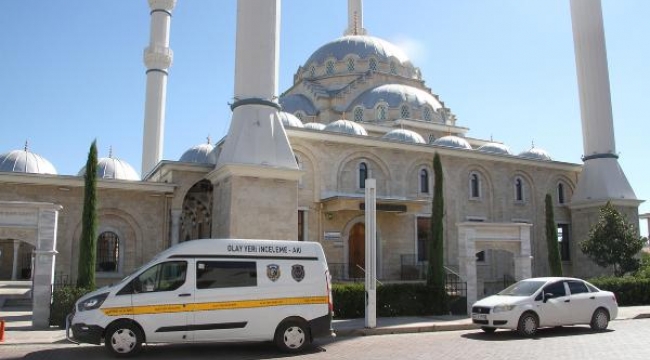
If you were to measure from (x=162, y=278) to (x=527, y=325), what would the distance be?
7722 mm

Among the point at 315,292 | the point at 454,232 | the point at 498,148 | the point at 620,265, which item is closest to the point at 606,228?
the point at 620,265

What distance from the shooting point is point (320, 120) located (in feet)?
117

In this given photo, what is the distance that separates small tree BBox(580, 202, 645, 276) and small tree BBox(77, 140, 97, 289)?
1928cm

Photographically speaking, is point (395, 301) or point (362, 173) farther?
point (362, 173)

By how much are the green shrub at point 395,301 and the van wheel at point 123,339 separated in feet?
22.7

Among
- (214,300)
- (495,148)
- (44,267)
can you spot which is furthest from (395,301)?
(495,148)

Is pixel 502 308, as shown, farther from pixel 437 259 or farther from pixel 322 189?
pixel 322 189

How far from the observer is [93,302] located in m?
9.61

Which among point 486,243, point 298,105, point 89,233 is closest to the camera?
point 89,233

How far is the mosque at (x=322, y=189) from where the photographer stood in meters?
19.0

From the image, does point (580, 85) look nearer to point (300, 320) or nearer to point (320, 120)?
point (320, 120)

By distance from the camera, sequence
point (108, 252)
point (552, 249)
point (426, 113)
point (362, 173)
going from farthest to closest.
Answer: point (426, 113) < point (362, 173) < point (552, 249) < point (108, 252)

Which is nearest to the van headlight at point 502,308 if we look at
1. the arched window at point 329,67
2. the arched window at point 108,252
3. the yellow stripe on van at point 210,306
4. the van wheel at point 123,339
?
the yellow stripe on van at point 210,306

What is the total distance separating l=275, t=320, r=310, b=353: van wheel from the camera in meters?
10.1
